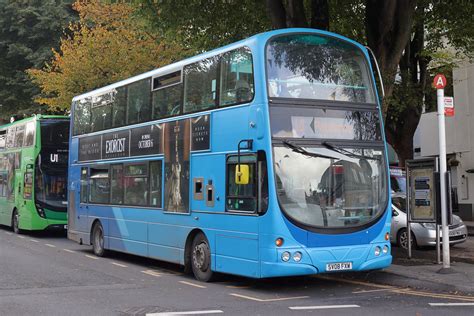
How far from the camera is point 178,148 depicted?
1168 centimetres

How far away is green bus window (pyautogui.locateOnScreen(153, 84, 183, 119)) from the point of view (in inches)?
469

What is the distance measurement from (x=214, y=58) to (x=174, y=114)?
1.69 m

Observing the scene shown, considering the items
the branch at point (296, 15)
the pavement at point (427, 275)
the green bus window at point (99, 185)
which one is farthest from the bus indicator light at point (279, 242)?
the green bus window at point (99, 185)

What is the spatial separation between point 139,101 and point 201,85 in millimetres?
2755

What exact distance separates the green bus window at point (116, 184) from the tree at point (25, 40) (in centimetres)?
1757

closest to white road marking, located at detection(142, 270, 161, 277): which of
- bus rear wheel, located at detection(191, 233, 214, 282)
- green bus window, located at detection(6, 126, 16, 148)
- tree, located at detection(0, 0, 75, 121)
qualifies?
bus rear wheel, located at detection(191, 233, 214, 282)

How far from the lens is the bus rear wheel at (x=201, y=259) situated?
10651mm

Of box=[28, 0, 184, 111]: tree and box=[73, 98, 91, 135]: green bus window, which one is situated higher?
box=[28, 0, 184, 111]: tree

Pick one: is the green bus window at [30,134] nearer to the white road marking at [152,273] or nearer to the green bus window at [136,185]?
the green bus window at [136,185]

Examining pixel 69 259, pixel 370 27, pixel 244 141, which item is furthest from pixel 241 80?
pixel 69 259

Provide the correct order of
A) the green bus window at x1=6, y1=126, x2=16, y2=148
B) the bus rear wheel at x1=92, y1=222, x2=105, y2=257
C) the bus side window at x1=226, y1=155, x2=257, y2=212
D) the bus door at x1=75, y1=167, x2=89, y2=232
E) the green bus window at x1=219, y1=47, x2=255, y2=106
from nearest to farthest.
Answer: the bus side window at x1=226, y1=155, x2=257, y2=212 < the green bus window at x1=219, y1=47, x2=255, y2=106 < the bus rear wheel at x1=92, y1=222, x2=105, y2=257 < the bus door at x1=75, y1=167, x2=89, y2=232 < the green bus window at x1=6, y1=126, x2=16, y2=148

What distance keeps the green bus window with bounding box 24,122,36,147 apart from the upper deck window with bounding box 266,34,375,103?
1342 cm

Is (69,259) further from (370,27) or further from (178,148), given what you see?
(370,27)

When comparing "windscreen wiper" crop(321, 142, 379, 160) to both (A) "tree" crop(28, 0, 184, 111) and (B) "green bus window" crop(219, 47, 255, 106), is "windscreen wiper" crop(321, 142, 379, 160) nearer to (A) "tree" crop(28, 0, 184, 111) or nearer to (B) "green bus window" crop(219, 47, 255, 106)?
(B) "green bus window" crop(219, 47, 255, 106)
